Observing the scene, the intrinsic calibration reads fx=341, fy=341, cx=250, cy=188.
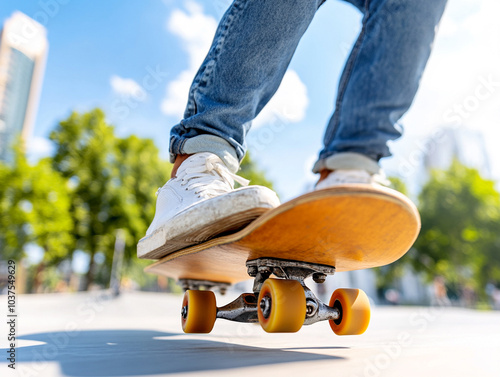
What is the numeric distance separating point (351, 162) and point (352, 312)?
458mm

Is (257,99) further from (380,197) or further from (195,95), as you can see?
(380,197)

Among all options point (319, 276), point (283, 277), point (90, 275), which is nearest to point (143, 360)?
point (283, 277)

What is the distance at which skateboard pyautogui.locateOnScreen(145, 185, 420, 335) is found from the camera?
0.69m

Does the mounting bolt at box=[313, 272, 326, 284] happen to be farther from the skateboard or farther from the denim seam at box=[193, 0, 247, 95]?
the denim seam at box=[193, 0, 247, 95]

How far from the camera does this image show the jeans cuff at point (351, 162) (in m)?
0.80

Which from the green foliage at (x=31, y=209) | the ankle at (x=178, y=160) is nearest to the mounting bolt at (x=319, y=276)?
the ankle at (x=178, y=160)

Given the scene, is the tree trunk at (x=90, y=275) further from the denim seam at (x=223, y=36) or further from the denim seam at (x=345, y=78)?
the denim seam at (x=345, y=78)

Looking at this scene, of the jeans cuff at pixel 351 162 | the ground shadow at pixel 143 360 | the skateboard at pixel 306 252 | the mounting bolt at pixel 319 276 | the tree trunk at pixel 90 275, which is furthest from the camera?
the tree trunk at pixel 90 275

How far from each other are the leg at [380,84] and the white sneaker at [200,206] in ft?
0.68

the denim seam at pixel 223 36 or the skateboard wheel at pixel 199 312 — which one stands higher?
the denim seam at pixel 223 36

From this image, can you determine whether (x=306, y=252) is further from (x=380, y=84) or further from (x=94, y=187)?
(x=94, y=187)

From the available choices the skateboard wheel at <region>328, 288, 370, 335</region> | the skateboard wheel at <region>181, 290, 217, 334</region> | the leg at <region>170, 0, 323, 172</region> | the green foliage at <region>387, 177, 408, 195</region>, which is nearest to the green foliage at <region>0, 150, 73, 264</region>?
the skateboard wheel at <region>181, 290, 217, 334</region>

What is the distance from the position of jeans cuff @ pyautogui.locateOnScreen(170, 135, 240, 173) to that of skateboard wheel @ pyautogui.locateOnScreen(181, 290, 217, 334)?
0.44 metres

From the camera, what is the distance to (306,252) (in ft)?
2.86
